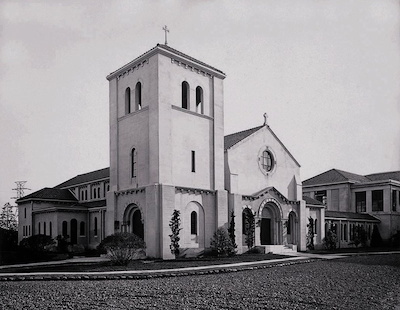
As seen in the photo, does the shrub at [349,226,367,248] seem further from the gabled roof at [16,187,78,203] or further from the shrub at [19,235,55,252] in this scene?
the shrub at [19,235,55,252]

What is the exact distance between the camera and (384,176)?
203ft

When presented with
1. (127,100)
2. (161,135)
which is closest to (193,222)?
(161,135)

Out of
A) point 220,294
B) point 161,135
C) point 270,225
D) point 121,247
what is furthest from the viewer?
point 270,225

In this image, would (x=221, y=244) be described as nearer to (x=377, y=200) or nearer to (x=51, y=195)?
(x=51, y=195)

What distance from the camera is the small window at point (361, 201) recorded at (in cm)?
5659

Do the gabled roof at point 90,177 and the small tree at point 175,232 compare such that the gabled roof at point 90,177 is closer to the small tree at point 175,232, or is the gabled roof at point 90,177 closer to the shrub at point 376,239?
the small tree at point 175,232

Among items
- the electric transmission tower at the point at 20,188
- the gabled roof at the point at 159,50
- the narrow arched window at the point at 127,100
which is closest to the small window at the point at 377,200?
the gabled roof at the point at 159,50

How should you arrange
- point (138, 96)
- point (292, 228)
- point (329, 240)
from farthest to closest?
point (329, 240) → point (292, 228) → point (138, 96)

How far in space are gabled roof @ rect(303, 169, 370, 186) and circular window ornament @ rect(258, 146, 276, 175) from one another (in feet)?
73.9

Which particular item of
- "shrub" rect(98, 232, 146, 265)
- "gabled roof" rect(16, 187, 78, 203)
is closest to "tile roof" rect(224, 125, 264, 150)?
"shrub" rect(98, 232, 146, 265)

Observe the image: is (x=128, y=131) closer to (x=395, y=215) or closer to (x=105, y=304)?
(x=105, y=304)

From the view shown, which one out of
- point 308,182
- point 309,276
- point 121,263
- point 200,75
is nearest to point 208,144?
point 200,75

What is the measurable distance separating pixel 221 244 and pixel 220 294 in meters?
18.2

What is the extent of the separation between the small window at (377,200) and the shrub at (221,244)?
100 feet
